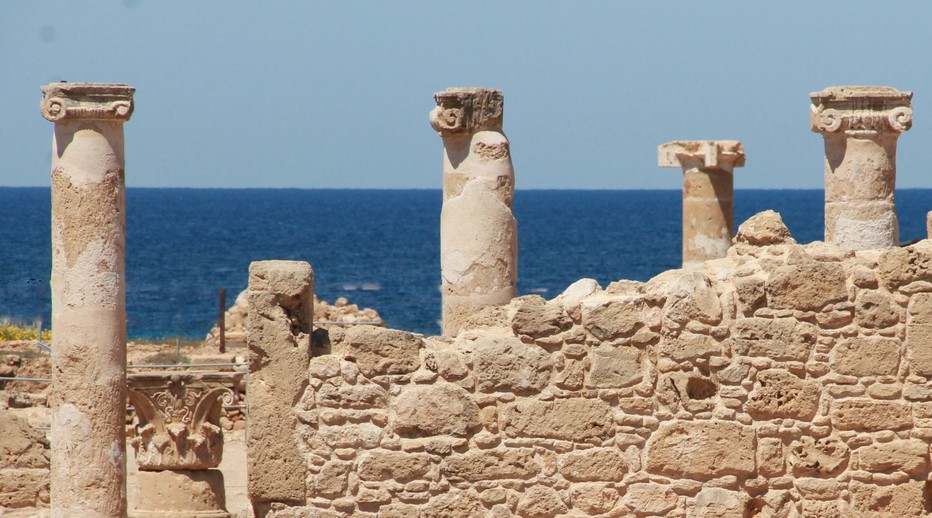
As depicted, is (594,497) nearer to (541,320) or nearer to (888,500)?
(541,320)

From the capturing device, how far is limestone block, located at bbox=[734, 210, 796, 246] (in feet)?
27.5

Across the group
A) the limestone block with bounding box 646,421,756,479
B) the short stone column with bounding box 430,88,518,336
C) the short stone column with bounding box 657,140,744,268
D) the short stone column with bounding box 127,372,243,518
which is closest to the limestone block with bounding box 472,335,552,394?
the limestone block with bounding box 646,421,756,479

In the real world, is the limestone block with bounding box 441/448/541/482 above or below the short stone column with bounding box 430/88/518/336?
below

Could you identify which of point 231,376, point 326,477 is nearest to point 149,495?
point 231,376

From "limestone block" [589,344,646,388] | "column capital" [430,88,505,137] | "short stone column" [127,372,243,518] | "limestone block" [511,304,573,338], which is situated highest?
"column capital" [430,88,505,137]

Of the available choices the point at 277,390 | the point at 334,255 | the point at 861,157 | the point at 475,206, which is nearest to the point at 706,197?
the point at 861,157

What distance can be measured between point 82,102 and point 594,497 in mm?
4038

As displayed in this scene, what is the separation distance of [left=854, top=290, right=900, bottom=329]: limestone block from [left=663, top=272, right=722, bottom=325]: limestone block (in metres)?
0.70

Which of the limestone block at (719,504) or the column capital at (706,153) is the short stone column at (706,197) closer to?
the column capital at (706,153)

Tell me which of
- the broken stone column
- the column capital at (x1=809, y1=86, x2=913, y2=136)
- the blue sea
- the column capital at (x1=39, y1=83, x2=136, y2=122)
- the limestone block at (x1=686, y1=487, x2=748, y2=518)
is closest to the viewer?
the limestone block at (x1=686, y1=487, x2=748, y2=518)

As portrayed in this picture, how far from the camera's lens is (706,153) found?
15.1 m

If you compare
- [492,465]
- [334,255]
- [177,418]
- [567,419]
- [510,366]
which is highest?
[510,366]

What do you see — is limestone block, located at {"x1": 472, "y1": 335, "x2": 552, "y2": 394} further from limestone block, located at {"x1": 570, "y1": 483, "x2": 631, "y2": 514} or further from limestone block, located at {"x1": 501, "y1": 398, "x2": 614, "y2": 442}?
limestone block, located at {"x1": 570, "y1": 483, "x2": 631, "y2": 514}

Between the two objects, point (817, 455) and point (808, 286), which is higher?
point (808, 286)
